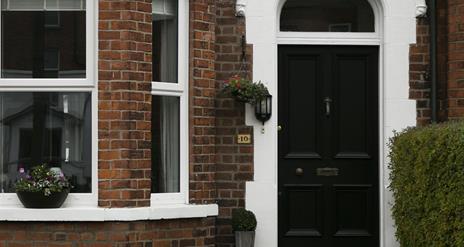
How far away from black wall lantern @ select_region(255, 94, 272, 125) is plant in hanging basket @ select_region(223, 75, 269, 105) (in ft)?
0.29

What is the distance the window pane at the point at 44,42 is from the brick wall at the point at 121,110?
0.88 feet

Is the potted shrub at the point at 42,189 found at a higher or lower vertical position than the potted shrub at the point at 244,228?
higher

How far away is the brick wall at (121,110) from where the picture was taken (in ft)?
26.7

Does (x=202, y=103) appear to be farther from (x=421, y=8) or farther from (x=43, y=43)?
(x=421, y=8)

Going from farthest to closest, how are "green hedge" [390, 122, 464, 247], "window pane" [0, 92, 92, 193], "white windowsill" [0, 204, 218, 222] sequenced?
"window pane" [0, 92, 92, 193] → "white windowsill" [0, 204, 218, 222] → "green hedge" [390, 122, 464, 247]

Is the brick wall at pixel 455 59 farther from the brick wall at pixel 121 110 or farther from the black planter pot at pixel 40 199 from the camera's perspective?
the black planter pot at pixel 40 199

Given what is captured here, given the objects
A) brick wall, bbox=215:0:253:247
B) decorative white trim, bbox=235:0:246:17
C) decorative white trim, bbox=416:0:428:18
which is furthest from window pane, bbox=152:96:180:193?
decorative white trim, bbox=416:0:428:18

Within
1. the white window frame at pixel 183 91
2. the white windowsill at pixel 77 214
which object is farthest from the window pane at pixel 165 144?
the white windowsill at pixel 77 214

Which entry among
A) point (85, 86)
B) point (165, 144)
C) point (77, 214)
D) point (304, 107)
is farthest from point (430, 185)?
point (85, 86)

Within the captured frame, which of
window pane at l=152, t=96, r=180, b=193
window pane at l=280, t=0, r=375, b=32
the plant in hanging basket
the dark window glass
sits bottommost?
window pane at l=152, t=96, r=180, b=193

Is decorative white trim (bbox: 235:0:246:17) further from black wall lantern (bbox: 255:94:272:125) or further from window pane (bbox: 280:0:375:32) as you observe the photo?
black wall lantern (bbox: 255:94:272:125)

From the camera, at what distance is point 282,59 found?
9.48 m

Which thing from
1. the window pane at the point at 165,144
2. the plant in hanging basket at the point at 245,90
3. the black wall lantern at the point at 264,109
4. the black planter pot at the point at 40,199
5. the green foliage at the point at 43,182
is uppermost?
the plant in hanging basket at the point at 245,90

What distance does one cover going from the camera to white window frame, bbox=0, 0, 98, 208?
8.21m
